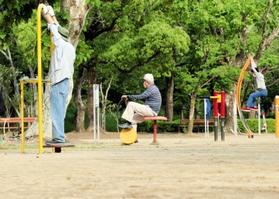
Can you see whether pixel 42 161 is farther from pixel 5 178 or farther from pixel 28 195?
pixel 28 195

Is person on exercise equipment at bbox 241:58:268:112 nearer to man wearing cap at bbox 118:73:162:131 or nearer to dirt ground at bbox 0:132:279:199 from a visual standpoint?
man wearing cap at bbox 118:73:162:131

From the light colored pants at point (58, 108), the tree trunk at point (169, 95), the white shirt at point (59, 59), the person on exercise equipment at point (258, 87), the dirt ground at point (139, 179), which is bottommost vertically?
the dirt ground at point (139, 179)

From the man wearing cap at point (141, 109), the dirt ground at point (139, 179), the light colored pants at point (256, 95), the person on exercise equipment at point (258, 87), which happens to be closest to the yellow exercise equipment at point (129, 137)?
the man wearing cap at point (141, 109)

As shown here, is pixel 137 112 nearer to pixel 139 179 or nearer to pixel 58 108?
pixel 58 108

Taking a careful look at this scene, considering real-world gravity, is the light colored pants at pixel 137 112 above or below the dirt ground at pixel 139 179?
above

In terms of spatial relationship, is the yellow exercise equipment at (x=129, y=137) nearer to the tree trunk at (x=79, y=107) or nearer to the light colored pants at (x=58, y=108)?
the light colored pants at (x=58, y=108)

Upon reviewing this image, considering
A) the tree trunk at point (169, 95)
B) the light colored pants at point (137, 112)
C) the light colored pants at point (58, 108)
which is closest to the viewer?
the light colored pants at point (58, 108)

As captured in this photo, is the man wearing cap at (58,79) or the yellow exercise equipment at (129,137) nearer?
the man wearing cap at (58,79)

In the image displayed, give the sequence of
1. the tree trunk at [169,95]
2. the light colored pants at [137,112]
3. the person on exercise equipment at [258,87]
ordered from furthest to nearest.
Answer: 1. the tree trunk at [169,95]
2. the person on exercise equipment at [258,87]
3. the light colored pants at [137,112]

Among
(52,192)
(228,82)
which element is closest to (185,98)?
(228,82)

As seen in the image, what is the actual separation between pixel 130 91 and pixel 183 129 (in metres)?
13.6

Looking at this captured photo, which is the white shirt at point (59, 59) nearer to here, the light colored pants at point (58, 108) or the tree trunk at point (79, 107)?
the light colored pants at point (58, 108)

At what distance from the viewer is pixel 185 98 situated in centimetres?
5794

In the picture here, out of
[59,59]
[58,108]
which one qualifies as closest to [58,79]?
[59,59]
